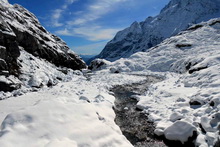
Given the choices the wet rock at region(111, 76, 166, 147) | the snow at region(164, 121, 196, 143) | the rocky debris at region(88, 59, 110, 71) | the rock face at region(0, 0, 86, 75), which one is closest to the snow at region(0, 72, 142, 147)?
the wet rock at region(111, 76, 166, 147)

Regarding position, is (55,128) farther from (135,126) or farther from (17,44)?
(17,44)

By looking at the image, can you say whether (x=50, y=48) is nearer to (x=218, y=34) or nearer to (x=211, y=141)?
(x=211, y=141)

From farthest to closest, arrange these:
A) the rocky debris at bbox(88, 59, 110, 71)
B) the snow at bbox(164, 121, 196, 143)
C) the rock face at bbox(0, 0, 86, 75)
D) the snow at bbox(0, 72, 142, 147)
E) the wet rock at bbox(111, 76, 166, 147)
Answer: the rocky debris at bbox(88, 59, 110, 71), the rock face at bbox(0, 0, 86, 75), the wet rock at bbox(111, 76, 166, 147), the snow at bbox(164, 121, 196, 143), the snow at bbox(0, 72, 142, 147)

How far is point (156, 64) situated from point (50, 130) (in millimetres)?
46233

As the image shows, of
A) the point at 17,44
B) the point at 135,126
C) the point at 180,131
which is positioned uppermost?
the point at 17,44

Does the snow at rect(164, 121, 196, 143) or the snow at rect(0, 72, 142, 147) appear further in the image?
the snow at rect(164, 121, 196, 143)

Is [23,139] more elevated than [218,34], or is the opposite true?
[218,34]

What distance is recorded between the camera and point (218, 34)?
211 feet

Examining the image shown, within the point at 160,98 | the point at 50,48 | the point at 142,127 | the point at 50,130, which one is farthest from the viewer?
the point at 50,48

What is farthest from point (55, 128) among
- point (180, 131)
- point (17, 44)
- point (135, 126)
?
point (17, 44)

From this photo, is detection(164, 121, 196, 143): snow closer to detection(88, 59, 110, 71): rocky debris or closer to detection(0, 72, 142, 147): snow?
detection(0, 72, 142, 147): snow

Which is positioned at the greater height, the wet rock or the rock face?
the rock face

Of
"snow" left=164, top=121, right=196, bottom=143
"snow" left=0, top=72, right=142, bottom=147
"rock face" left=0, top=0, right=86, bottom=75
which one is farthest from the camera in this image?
"rock face" left=0, top=0, right=86, bottom=75

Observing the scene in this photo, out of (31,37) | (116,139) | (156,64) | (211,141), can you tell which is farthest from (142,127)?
(156,64)
